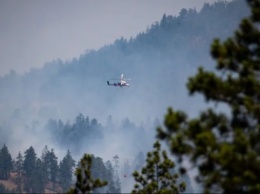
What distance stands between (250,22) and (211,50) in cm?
273

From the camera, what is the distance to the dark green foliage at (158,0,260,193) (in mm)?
14680

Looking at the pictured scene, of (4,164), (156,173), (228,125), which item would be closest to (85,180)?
(156,173)

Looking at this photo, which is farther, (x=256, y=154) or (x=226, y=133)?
(x=226, y=133)

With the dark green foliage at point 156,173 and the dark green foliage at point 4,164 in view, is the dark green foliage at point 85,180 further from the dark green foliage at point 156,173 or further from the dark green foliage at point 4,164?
the dark green foliage at point 4,164

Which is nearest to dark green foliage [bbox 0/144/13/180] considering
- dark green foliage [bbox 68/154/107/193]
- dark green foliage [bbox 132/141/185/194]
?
dark green foliage [bbox 132/141/185/194]

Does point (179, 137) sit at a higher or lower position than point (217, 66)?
lower

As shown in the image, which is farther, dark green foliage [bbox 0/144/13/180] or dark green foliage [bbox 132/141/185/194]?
dark green foliage [bbox 0/144/13/180]

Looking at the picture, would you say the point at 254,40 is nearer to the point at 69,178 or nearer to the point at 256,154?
the point at 256,154

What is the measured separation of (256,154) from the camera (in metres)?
14.7

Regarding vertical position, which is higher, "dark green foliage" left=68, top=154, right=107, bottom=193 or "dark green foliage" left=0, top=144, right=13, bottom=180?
"dark green foliage" left=0, top=144, right=13, bottom=180

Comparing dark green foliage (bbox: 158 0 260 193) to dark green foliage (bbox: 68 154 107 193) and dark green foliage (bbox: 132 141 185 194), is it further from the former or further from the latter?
dark green foliage (bbox: 132 141 185 194)

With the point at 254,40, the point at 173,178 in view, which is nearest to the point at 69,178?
the point at 173,178

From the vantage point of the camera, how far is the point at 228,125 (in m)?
16.5

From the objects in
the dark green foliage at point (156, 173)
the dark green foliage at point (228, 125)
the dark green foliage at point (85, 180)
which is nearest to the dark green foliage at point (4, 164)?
the dark green foliage at point (156, 173)
